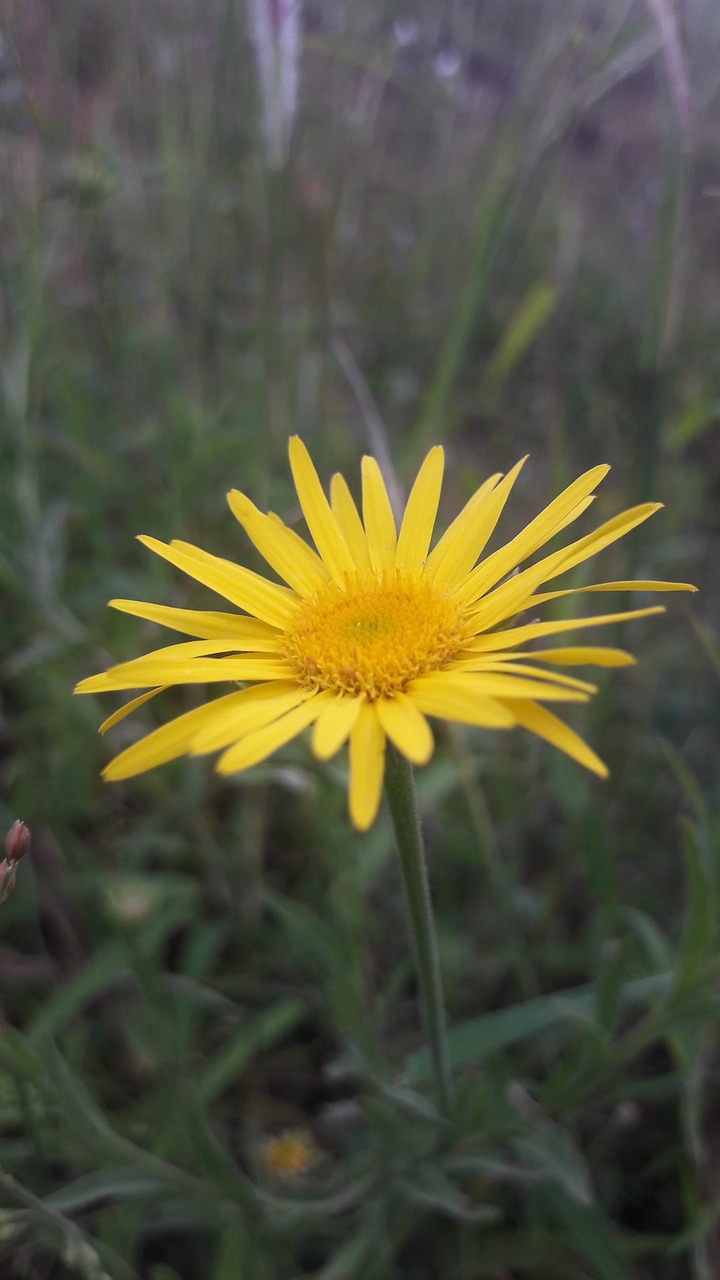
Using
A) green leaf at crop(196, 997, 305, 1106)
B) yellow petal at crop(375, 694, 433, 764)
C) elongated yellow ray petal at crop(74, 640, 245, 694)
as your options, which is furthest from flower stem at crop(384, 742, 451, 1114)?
green leaf at crop(196, 997, 305, 1106)

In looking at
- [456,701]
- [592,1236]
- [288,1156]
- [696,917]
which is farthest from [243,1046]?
[456,701]

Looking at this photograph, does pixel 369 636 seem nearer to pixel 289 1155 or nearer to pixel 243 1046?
pixel 243 1046

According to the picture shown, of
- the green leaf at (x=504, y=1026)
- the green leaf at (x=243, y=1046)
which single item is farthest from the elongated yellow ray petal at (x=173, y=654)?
the green leaf at (x=243, y=1046)

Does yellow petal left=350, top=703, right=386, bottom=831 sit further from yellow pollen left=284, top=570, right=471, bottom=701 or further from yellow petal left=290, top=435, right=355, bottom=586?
yellow petal left=290, top=435, right=355, bottom=586

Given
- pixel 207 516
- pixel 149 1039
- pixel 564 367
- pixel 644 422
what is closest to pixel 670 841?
pixel 644 422

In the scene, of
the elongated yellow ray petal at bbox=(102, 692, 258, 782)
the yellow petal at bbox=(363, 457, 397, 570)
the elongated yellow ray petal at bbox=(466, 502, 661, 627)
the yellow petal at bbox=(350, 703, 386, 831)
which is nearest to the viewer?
the yellow petal at bbox=(350, 703, 386, 831)

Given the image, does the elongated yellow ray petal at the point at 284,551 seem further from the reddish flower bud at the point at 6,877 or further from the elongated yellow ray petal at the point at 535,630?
the reddish flower bud at the point at 6,877

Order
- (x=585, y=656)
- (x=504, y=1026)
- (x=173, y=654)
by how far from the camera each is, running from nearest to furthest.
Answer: (x=585, y=656)
(x=173, y=654)
(x=504, y=1026)
